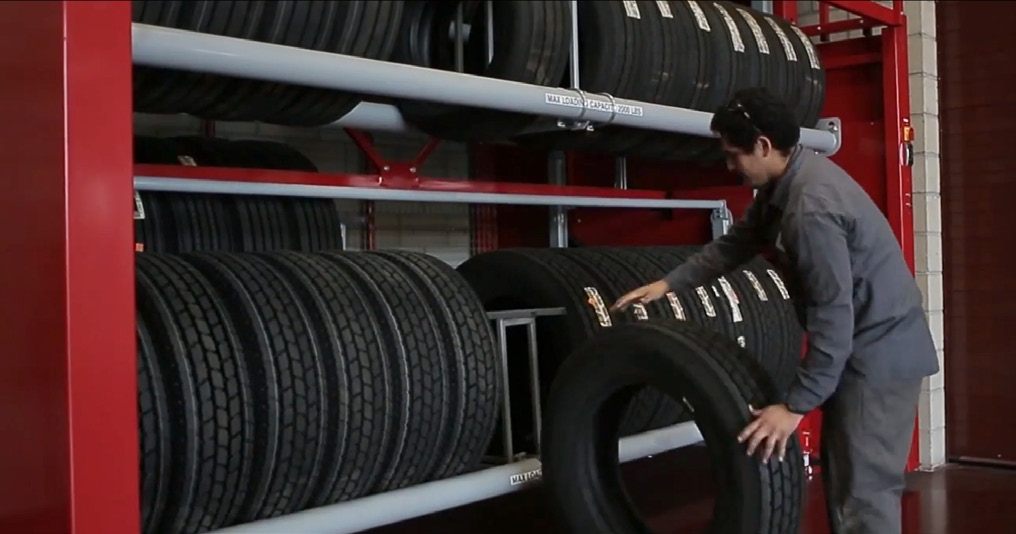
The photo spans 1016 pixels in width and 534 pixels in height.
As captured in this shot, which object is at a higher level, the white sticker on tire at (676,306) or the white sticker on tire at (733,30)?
the white sticker on tire at (733,30)

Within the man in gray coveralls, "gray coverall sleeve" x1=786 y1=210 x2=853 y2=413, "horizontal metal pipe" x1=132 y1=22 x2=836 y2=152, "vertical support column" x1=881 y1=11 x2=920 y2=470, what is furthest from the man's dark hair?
"vertical support column" x1=881 y1=11 x2=920 y2=470

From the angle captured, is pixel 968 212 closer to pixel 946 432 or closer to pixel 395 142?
pixel 946 432

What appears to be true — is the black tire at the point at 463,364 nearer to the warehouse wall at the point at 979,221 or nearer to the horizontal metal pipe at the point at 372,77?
the horizontal metal pipe at the point at 372,77

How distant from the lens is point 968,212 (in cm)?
657

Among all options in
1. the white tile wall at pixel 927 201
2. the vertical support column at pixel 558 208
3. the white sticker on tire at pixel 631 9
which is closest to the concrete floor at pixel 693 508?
the white tile wall at pixel 927 201

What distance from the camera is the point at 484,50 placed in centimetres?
426

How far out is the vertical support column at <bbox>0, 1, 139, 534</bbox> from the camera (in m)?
2.07

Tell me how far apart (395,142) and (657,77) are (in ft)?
7.25

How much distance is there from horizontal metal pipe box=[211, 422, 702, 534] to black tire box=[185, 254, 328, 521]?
0.09 m

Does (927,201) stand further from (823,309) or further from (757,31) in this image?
(823,309)

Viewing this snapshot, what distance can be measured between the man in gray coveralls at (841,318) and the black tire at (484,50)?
98cm

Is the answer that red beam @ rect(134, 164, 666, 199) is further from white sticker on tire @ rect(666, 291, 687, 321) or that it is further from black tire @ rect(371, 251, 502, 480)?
white sticker on tire @ rect(666, 291, 687, 321)

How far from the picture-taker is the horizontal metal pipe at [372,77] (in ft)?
8.25

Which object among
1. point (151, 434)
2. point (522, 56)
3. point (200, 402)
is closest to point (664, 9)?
point (522, 56)
